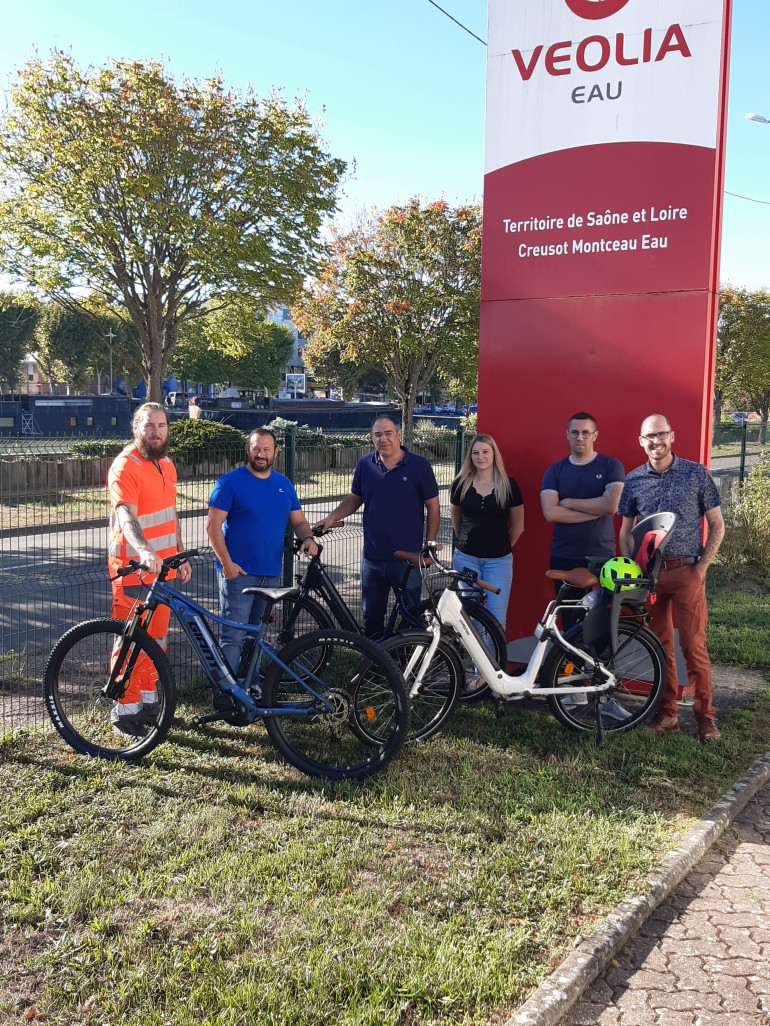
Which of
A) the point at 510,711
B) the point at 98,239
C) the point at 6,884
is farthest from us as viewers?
the point at 98,239

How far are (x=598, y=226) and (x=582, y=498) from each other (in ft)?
6.53

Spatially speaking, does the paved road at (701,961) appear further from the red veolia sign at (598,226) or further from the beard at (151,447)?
the beard at (151,447)

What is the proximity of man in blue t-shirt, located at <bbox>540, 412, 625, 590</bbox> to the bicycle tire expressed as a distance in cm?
119

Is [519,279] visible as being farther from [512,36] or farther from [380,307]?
[380,307]

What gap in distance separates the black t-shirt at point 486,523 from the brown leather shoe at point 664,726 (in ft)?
4.71

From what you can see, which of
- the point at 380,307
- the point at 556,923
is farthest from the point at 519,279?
the point at 380,307

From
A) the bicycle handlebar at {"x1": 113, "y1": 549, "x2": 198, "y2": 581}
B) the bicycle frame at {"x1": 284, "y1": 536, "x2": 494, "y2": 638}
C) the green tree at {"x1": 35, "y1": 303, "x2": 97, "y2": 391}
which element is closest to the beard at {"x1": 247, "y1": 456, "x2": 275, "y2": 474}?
the bicycle handlebar at {"x1": 113, "y1": 549, "x2": 198, "y2": 581}

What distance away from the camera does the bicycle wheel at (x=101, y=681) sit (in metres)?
4.78

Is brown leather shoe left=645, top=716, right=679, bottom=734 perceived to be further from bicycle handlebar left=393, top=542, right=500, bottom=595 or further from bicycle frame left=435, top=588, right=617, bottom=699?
bicycle handlebar left=393, top=542, right=500, bottom=595

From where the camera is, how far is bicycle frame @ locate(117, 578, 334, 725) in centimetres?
475

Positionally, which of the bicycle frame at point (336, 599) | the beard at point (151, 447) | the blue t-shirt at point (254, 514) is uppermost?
the beard at point (151, 447)

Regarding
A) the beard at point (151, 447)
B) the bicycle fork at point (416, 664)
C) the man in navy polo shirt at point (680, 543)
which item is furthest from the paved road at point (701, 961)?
the beard at point (151, 447)

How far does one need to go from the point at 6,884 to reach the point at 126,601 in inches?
71.7

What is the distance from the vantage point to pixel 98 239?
19562mm
